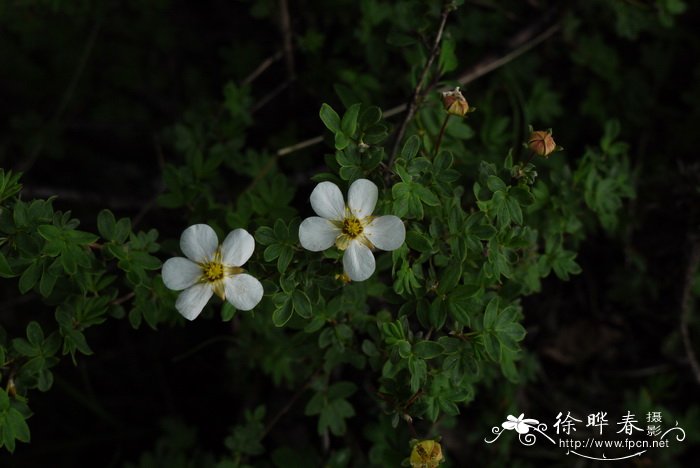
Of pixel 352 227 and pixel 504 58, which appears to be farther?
pixel 504 58

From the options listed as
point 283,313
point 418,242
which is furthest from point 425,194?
point 283,313

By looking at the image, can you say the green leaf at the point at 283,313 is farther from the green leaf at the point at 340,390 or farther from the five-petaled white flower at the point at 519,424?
Result: the five-petaled white flower at the point at 519,424

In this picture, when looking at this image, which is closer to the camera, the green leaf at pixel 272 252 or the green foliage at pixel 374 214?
the green leaf at pixel 272 252

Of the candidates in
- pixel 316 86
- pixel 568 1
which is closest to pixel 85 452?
pixel 316 86

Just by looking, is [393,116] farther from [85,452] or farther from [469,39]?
[85,452]

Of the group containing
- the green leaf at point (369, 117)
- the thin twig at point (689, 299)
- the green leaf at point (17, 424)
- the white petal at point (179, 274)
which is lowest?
the green leaf at point (17, 424)

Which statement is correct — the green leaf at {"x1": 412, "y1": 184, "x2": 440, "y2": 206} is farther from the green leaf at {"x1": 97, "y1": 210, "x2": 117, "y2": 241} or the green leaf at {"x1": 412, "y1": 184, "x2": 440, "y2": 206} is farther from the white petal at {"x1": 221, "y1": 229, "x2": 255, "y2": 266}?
the green leaf at {"x1": 97, "y1": 210, "x2": 117, "y2": 241}

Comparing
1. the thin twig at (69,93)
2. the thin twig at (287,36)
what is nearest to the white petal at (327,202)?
the thin twig at (287,36)

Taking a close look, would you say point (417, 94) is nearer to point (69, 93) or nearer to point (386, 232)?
point (386, 232)
